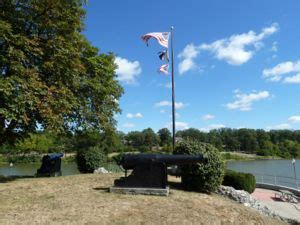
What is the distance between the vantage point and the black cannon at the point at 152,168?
32.9 ft

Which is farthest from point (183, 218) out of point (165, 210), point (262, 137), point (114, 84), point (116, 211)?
point (262, 137)

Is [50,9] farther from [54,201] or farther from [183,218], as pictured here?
[183,218]

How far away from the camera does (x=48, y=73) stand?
14234mm

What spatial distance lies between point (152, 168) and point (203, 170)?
1762mm

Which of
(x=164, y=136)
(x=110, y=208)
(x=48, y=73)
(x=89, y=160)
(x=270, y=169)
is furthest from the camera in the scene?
(x=164, y=136)

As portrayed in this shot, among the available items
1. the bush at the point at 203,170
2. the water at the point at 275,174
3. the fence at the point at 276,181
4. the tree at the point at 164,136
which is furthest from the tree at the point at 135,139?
the bush at the point at 203,170

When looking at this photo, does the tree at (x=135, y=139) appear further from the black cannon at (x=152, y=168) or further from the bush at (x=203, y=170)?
the black cannon at (x=152, y=168)

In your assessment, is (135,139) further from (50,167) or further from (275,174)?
(50,167)

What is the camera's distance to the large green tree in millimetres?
12148

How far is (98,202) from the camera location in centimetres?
885

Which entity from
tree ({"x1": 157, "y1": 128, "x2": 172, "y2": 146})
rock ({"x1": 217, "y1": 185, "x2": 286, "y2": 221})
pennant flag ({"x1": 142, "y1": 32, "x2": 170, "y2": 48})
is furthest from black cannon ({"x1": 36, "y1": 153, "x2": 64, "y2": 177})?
tree ({"x1": 157, "y1": 128, "x2": 172, "y2": 146})

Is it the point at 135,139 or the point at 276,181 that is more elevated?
the point at 135,139

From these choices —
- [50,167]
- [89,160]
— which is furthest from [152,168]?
[89,160]

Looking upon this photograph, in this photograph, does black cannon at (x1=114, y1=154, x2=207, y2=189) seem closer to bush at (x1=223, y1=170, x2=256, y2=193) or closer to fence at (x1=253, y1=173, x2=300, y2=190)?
bush at (x1=223, y1=170, x2=256, y2=193)
